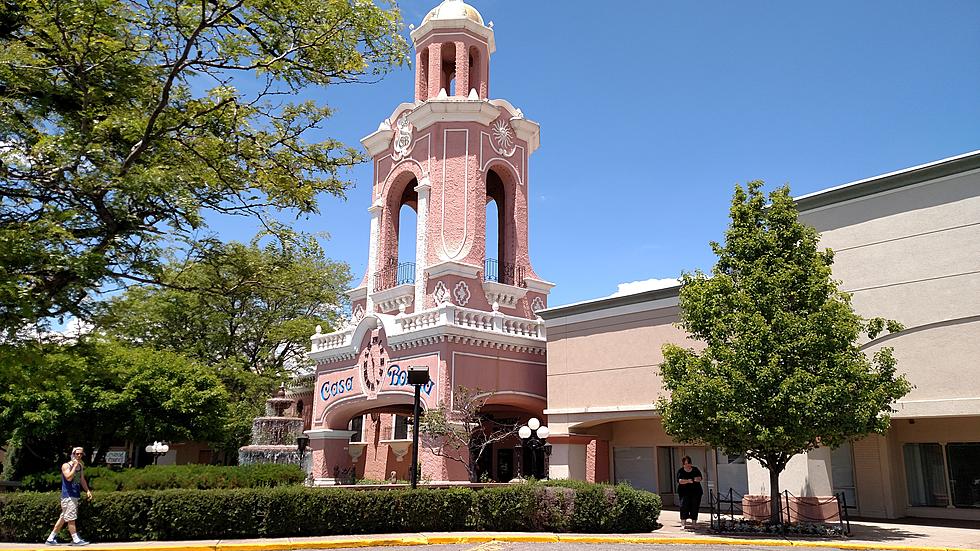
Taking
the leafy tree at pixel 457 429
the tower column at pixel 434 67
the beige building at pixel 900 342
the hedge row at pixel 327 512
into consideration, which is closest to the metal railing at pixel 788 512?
the beige building at pixel 900 342

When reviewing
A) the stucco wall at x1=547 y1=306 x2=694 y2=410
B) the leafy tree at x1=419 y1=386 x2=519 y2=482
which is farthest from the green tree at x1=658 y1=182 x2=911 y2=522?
the leafy tree at x1=419 y1=386 x2=519 y2=482

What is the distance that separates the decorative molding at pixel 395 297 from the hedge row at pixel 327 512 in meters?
13.9

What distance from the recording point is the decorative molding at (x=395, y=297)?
2930 centimetres

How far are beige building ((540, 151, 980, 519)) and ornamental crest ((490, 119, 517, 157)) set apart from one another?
999 cm

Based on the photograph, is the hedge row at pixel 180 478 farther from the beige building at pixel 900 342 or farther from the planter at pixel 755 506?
the planter at pixel 755 506

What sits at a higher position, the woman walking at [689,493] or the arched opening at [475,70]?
the arched opening at [475,70]

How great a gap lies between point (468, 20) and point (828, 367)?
2228 cm

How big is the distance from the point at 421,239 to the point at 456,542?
1703 centimetres

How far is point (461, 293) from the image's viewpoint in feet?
92.0

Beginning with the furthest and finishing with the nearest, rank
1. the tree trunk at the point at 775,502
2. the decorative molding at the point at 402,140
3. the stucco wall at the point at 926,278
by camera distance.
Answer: the decorative molding at the point at 402,140 < the stucco wall at the point at 926,278 < the tree trunk at the point at 775,502

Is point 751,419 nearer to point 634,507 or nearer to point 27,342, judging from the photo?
point 634,507

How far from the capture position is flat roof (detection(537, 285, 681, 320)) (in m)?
22.0

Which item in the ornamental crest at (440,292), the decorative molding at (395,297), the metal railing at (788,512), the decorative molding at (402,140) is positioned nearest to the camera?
the metal railing at (788,512)

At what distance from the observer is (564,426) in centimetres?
2395
